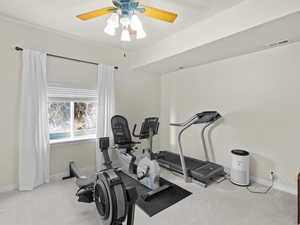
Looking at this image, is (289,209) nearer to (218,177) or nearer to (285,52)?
(218,177)

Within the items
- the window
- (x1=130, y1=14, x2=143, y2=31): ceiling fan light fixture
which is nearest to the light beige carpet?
the window

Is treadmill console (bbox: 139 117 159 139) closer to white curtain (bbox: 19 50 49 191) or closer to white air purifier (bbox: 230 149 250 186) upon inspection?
white air purifier (bbox: 230 149 250 186)

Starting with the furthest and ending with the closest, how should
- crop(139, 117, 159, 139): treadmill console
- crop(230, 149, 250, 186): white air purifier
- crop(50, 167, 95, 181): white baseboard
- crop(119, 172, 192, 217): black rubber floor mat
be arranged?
crop(139, 117, 159, 139): treadmill console → crop(50, 167, 95, 181): white baseboard → crop(230, 149, 250, 186): white air purifier → crop(119, 172, 192, 217): black rubber floor mat

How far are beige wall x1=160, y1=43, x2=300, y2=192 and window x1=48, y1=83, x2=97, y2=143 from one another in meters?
2.25

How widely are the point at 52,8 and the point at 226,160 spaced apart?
12.4 feet

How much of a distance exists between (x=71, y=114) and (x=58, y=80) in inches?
26.8

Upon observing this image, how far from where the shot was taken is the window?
273 cm

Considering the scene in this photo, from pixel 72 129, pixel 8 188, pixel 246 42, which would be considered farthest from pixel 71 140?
pixel 246 42

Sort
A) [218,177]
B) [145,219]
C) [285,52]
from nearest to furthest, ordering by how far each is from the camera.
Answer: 1. [145,219]
2. [285,52]
3. [218,177]

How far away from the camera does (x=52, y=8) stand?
1996mm

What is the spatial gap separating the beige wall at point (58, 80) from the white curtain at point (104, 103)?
161 millimetres

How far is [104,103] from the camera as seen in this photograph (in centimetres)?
304

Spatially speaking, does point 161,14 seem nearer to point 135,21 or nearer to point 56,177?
point 135,21

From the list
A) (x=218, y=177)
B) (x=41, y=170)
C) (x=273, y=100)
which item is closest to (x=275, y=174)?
(x=218, y=177)
